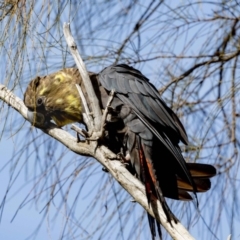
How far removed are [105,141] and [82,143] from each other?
0.25 ft

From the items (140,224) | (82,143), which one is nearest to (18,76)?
(82,143)

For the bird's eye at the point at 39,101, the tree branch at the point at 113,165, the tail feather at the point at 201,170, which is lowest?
the tree branch at the point at 113,165

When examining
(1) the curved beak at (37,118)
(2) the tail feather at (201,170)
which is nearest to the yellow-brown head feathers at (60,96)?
(1) the curved beak at (37,118)

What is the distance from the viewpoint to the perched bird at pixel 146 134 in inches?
92.3

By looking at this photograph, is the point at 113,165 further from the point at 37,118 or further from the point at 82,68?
the point at 37,118

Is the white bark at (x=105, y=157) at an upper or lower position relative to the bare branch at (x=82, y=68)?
lower

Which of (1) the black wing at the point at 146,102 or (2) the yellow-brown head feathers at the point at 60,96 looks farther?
(2) the yellow-brown head feathers at the point at 60,96

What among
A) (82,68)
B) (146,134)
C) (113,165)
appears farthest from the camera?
(146,134)

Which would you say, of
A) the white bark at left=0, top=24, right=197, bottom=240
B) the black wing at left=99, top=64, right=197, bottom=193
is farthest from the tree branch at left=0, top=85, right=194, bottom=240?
the black wing at left=99, top=64, right=197, bottom=193

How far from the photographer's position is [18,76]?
6.26 ft

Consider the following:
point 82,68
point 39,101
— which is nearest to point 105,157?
point 82,68

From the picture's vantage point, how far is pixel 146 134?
246cm

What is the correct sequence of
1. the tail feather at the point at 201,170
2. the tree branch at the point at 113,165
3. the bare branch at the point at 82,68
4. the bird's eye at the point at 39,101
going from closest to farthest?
the tree branch at the point at 113,165, the bare branch at the point at 82,68, the tail feather at the point at 201,170, the bird's eye at the point at 39,101

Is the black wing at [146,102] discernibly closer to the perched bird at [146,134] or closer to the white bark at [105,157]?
the perched bird at [146,134]
